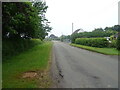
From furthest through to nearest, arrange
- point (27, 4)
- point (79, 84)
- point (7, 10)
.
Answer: point (27, 4) → point (7, 10) → point (79, 84)

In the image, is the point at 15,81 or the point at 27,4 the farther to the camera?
the point at 27,4

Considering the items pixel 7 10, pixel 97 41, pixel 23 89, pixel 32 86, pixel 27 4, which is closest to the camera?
pixel 23 89

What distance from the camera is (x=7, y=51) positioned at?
49.2 ft

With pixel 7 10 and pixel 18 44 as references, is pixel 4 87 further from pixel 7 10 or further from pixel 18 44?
pixel 18 44

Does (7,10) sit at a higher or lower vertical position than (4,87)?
higher

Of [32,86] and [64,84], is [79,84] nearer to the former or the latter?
[64,84]

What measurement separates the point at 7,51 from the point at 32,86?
919 centimetres

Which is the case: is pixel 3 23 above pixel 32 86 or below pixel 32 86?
above

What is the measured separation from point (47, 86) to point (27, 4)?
9.75 m

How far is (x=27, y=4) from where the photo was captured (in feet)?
48.7

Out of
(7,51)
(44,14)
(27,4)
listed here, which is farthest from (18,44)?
(44,14)

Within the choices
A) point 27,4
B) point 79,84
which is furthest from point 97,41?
point 79,84

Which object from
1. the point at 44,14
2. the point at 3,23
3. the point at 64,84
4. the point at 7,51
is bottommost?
the point at 64,84

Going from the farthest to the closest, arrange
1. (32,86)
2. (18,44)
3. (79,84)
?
(18,44) < (79,84) < (32,86)
